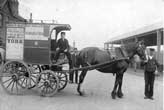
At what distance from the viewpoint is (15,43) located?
228 inches

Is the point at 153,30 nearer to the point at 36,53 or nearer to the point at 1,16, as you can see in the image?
the point at 36,53

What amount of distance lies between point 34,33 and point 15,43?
0.76 metres

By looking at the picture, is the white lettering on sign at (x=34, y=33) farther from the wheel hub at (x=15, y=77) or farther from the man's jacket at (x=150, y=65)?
the man's jacket at (x=150, y=65)

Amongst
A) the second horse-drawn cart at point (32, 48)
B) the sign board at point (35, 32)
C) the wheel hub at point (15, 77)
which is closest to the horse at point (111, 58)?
the second horse-drawn cart at point (32, 48)

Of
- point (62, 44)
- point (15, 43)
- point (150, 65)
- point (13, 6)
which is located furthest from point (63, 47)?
point (13, 6)

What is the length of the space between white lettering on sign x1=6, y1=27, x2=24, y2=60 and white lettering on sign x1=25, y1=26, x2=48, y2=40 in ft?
0.68

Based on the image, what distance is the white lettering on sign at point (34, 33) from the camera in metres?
5.70

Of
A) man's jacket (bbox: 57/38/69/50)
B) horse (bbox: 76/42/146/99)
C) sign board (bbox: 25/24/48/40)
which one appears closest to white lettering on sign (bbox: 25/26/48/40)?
sign board (bbox: 25/24/48/40)

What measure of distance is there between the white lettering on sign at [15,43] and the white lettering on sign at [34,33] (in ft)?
0.68

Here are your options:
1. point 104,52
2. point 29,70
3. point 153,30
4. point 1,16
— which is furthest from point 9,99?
point 1,16

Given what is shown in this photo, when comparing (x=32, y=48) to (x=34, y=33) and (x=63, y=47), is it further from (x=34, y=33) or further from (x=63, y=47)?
(x=63, y=47)

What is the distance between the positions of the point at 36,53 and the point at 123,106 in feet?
10.9

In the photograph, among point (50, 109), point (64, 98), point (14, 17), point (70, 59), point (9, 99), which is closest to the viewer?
point (50, 109)

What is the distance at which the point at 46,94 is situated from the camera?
5668mm
